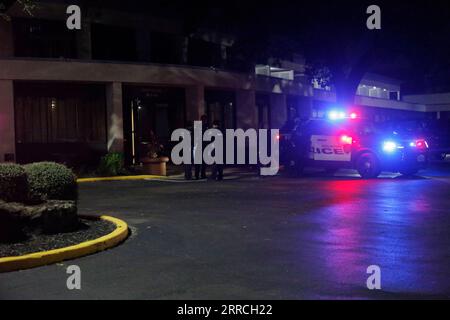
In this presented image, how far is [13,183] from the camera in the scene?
26.2 ft

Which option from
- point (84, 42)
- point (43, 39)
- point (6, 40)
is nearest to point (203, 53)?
point (84, 42)

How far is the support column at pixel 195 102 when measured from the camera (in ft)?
73.8

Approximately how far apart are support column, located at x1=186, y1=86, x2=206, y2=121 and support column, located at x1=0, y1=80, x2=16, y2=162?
269 inches

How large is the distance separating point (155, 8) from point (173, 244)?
1667cm

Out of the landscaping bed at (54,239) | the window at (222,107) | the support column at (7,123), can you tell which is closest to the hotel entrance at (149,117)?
the window at (222,107)

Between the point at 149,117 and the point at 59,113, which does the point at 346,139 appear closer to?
the point at 149,117

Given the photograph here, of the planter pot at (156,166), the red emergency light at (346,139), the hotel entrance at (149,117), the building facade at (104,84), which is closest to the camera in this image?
the red emergency light at (346,139)

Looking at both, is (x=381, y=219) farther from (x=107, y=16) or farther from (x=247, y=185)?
(x=107, y=16)

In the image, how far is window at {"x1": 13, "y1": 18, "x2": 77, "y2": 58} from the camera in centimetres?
2009

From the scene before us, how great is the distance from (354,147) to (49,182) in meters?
10.3

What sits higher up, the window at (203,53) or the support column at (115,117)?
the window at (203,53)

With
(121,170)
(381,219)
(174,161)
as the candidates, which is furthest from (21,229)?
(174,161)

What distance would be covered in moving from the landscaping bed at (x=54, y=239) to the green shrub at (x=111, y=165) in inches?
402

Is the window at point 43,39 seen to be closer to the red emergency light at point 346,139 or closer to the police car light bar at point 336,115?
the police car light bar at point 336,115
